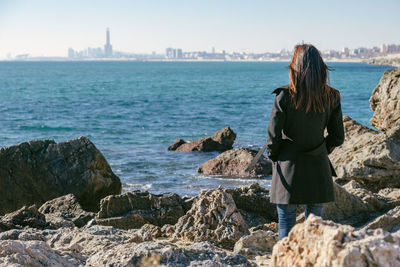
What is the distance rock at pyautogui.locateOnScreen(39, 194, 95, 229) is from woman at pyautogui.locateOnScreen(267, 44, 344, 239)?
3.52 meters

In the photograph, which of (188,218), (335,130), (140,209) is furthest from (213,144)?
(335,130)

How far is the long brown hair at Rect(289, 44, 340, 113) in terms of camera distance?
3.75 m

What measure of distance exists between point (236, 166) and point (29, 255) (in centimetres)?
1208

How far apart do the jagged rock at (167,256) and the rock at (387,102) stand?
8.05 m

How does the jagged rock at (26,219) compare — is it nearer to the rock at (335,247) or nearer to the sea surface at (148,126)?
the rock at (335,247)

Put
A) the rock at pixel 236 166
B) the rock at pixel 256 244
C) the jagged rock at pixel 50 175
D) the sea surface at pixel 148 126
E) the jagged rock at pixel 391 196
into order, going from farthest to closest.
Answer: the sea surface at pixel 148 126 → the rock at pixel 236 166 → the jagged rock at pixel 50 175 → the jagged rock at pixel 391 196 → the rock at pixel 256 244

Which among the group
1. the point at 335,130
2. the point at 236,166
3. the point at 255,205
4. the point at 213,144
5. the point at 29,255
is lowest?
the point at 213,144

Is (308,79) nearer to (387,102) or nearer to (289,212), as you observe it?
(289,212)

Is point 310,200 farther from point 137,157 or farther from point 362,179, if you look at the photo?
point 137,157

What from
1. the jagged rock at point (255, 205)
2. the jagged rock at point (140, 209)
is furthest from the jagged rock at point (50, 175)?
the jagged rock at point (255, 205)

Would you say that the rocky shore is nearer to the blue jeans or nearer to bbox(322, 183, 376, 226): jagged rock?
bbox(322, 183, 376, 226): jagged rock

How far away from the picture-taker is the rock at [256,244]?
510cm

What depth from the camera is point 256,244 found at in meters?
5.25

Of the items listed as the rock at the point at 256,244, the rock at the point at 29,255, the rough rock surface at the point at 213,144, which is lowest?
the rough rock surface at the point at 213,144
